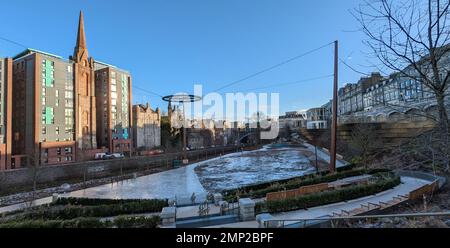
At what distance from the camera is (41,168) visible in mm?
28562

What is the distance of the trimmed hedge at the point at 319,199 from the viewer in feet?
33.2

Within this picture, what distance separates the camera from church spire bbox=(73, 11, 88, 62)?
164 feet

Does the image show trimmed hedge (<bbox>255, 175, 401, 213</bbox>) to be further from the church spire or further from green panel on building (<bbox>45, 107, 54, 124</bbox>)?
the church spire

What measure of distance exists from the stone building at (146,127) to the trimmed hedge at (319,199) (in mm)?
52819

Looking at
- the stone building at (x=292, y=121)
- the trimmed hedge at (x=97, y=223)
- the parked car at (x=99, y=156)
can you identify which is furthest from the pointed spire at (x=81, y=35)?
the stone building at (x=292, y=121)

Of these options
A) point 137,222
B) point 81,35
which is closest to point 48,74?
point 81,35

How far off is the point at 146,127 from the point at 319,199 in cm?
5795

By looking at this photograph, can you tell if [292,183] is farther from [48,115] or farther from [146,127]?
[146,127]

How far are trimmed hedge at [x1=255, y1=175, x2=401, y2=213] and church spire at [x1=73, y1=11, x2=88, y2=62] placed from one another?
53385 millimetres

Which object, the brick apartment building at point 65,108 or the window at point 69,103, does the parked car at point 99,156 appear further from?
the window at point 69,103

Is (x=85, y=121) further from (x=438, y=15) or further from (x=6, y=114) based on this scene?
(x=438, y=15)

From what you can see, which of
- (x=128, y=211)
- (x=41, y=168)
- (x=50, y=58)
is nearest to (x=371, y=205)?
(x=128, y=211)

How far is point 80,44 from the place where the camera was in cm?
5084

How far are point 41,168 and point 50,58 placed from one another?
67.3ft
